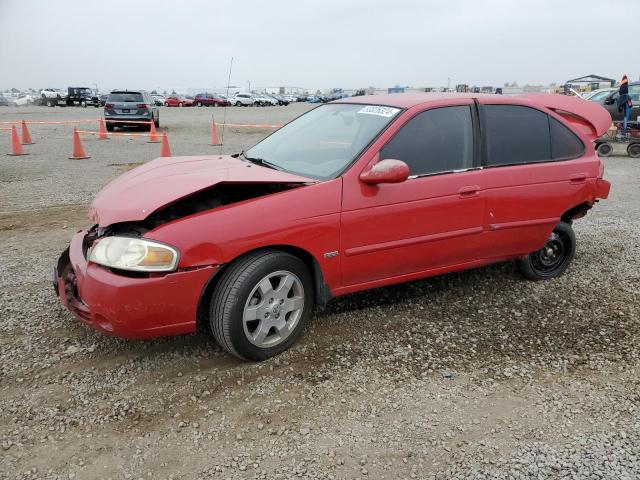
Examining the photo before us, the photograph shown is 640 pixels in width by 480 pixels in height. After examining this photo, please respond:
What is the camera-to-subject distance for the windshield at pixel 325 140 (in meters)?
3.59

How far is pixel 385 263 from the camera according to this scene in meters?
3.62

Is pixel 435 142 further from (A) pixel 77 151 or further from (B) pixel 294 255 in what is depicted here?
(A) pixel 77 151

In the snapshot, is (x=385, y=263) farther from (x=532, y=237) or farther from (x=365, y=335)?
(x=532, y=237)

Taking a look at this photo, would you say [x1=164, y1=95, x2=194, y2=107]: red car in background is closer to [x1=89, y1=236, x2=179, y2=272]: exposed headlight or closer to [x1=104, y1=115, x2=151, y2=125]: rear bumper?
[x1=104, y1=115, x2=151, y2=125]: rear bumper

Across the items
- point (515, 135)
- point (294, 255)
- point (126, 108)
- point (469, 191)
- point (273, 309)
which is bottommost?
point (273, 309)

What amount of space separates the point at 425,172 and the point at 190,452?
7.72 feet

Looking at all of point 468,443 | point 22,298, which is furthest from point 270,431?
point 22,298

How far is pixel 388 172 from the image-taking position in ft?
10.8

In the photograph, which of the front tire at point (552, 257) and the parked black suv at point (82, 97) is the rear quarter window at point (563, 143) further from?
the parked black suv at point (82, 97)

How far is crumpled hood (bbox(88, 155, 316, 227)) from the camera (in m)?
3.10

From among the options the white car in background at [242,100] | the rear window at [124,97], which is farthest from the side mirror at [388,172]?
the white car in background at [242,100]

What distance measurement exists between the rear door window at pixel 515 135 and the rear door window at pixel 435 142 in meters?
0.21

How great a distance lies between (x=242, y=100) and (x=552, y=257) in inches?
1997

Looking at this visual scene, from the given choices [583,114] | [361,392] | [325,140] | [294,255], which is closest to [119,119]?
[325,140]
